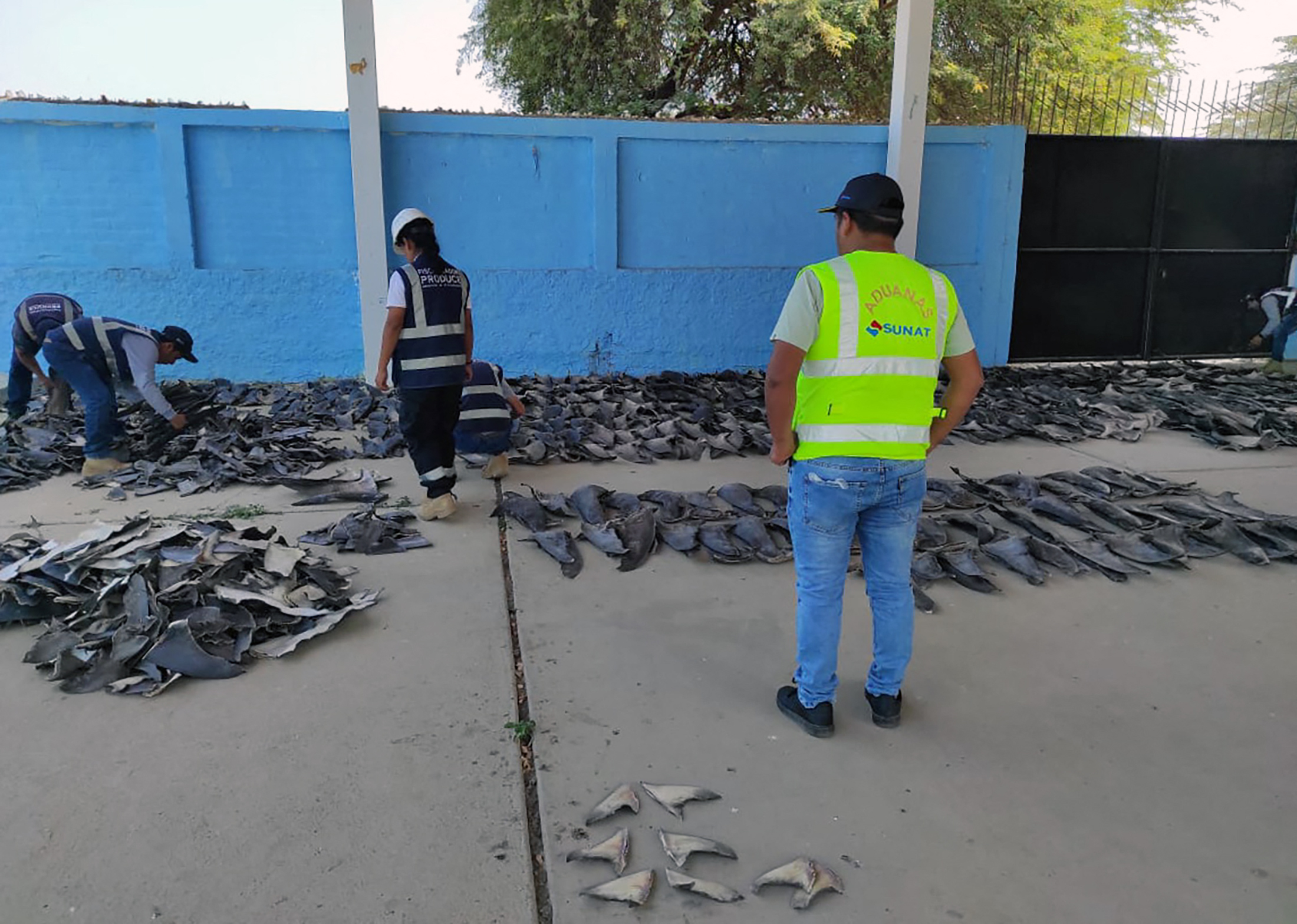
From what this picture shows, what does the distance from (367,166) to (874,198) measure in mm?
7754

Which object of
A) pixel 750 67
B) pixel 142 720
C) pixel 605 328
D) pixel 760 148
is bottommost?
pixel 142 720

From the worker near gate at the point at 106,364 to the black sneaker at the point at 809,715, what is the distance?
16.7 feet

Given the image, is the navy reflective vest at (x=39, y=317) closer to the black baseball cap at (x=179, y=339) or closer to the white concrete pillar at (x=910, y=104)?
the black baseball cap at (x=179, y=339)

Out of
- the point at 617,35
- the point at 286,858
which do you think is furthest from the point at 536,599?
the point at 617,35

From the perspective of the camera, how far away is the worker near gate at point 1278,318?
1040cm

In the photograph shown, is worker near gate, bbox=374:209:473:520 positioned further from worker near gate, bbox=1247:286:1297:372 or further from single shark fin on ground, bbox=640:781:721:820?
worker near gate, bbox=1247:286:1297:372

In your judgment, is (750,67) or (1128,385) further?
(750,67)

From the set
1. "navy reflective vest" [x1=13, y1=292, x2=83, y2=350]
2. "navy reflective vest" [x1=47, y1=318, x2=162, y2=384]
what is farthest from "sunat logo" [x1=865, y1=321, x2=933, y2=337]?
"navy reflective vest" [x1=13, y1=292, x2=83, y2=350]

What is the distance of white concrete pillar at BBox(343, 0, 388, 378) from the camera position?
352 inches

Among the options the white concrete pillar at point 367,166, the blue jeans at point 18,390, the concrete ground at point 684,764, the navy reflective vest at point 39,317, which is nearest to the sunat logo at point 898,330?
the concrete ground at point 684,764

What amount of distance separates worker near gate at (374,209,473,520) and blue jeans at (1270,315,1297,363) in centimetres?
980

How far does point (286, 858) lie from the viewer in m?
2.41

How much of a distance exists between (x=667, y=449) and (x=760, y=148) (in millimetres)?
4912

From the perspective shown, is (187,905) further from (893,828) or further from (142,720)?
(893,828)
